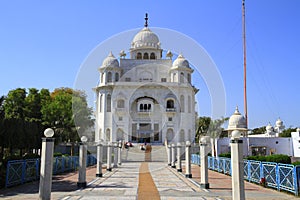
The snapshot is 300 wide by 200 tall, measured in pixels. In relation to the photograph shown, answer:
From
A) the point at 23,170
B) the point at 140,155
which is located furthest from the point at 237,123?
the point at 23,170

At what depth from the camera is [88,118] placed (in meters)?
28.9

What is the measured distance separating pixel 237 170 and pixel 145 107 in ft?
120

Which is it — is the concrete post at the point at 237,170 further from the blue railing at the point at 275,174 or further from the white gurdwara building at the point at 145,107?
the white gurdwara building at the point at 145,107

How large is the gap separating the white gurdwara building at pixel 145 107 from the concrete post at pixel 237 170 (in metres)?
34.4

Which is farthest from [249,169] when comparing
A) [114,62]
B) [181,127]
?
[114,62]

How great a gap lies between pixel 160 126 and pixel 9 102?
21.1 meters

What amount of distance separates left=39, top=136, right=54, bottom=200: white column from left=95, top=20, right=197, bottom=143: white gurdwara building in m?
34.1

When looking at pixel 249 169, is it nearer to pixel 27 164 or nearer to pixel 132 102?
pixel 27 164

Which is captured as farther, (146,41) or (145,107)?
(146,41)

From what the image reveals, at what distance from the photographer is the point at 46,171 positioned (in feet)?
27.6

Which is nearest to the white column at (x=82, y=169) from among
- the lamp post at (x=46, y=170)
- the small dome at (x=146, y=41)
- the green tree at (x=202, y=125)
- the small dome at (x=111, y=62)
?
the lamp post at (x=46, y=170)

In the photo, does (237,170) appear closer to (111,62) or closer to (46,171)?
(46,171)

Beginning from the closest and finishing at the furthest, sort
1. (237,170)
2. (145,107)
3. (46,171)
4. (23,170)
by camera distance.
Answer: (237,170), (46,171), (23,170), (145,107)

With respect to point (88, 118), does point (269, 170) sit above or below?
below
